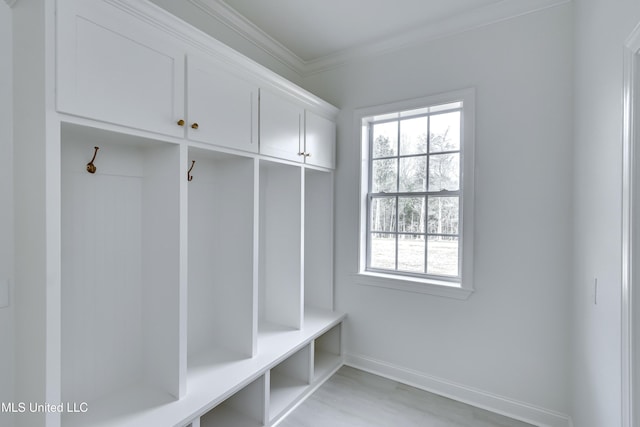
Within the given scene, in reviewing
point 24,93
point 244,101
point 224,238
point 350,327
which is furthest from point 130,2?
point 350,327

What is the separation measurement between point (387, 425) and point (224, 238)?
5.49 feet

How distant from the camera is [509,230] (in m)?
2.14

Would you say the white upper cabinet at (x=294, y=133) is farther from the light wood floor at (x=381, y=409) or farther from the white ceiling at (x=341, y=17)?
the light wood floor at (x=381, y=409)

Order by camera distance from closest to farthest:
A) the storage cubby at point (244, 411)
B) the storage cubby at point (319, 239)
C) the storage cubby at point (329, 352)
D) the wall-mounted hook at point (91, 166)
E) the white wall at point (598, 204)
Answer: the white wall at point (598, 204)
the wall-mounted hook at point (91, 166)
the storage cubby at point (244, 411)
the storage cubby at point (329, 352)
the storage cubby at point (319, 239)

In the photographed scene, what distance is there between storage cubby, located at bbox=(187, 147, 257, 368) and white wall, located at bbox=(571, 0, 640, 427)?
5.79 ft

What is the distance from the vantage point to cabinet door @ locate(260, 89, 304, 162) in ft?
6.72

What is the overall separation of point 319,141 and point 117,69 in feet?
5.24

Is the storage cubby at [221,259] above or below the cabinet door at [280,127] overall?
below

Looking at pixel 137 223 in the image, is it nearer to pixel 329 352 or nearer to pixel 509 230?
pixel 329 352

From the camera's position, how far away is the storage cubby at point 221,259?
2023mm

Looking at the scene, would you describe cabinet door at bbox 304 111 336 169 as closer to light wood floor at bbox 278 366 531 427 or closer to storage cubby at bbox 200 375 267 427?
storage cubby at bbox 200 375 267 427

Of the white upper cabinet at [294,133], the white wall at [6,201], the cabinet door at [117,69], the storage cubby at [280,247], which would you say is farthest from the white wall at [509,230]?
the white wall at [6,201]

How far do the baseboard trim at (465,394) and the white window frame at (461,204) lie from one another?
2.25 feet

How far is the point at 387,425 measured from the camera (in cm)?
203
